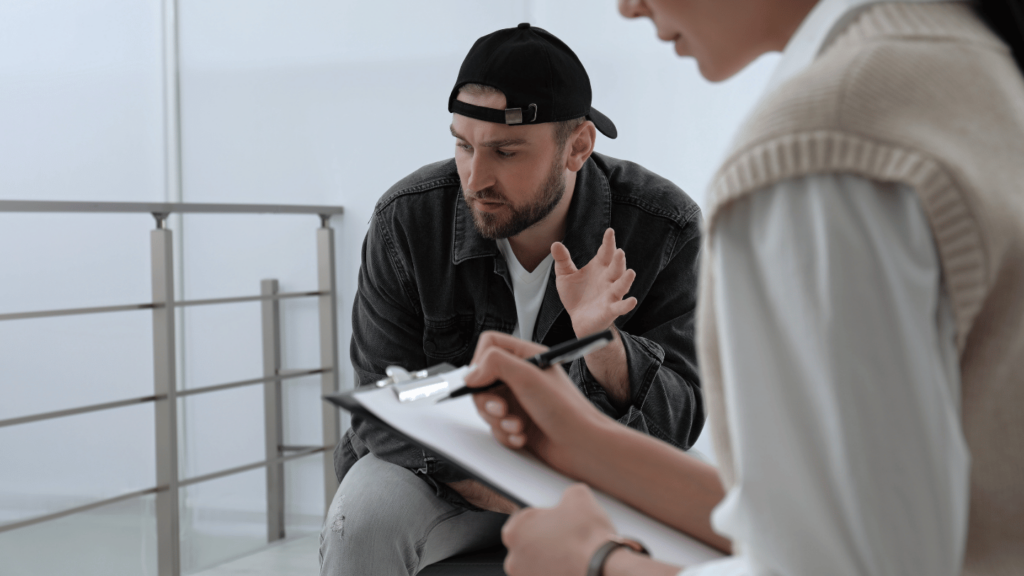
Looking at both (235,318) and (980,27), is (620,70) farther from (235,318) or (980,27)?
(980,27)

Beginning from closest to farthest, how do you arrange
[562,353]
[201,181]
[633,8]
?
1. [633,8]
2. [562,353]
3. [201,181]

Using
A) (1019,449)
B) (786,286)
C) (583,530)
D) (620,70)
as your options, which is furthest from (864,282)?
(620,70)

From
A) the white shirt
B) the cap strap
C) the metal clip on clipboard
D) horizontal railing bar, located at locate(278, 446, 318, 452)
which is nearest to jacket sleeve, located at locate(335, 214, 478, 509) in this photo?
the cap strap

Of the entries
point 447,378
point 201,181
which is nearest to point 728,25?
point 447,378

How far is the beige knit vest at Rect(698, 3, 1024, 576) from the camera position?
0.41 metres

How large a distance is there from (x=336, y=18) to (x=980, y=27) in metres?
2.93

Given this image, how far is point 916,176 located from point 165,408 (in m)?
2.50

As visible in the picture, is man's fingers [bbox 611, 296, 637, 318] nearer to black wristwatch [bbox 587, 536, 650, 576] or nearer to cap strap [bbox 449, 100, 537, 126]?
cap strap [bbox 449, 100, 537, 126]

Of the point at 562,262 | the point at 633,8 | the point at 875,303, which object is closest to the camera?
the point at 875,303

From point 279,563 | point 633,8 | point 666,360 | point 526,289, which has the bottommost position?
point 279,563

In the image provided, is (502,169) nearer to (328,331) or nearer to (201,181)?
(328,331)

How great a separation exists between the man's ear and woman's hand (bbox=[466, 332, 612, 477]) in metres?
0.97

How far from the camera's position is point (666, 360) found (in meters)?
1.60

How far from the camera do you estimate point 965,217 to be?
411 mm
